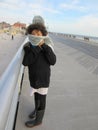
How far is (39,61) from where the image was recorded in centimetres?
310

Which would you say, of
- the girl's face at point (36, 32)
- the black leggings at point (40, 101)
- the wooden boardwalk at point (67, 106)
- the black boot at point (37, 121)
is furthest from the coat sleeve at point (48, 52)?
the wooden boardwalk at point (67, 106)

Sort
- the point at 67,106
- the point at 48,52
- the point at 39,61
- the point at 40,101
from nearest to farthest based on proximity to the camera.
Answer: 1. the point at 48,52
2. the point at 39,61
3. the point at 40,101
4. the point at 67,106

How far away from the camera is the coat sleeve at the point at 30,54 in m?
3.02

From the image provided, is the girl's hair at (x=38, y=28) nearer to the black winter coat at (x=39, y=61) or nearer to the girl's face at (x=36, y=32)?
the girl's face at (x=36, y=32)

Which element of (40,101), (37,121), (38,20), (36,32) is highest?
(38,20)

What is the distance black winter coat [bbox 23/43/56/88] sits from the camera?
302cm

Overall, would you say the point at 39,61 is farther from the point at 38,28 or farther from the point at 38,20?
the point at 38,20

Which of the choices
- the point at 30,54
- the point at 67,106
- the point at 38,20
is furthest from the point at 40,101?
the point at 38,20

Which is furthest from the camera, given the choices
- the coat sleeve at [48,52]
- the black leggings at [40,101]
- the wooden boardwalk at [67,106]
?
the wooden boardwalk at [67,106]

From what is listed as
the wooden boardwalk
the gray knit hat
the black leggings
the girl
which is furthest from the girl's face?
the wooden boardwalk

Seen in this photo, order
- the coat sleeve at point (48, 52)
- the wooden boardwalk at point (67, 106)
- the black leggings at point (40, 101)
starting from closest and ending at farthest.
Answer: the coat sleeve at point (48, 52) < the black leggings at point (40, 101) < the wooden boardwalk at point (67, 106)

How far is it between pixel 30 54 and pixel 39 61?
16 centimetres

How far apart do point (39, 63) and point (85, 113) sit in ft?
4.72

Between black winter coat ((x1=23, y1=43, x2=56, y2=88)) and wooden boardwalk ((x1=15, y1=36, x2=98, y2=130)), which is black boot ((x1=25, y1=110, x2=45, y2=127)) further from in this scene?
black winter coat ((x1=23, y1=43, x2=56, y2=88))
